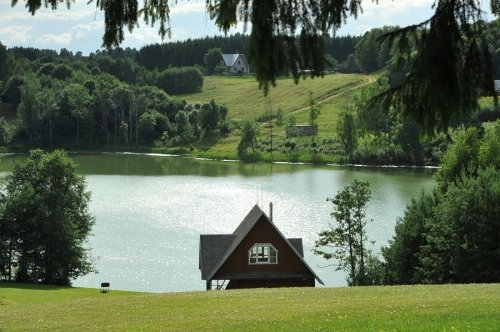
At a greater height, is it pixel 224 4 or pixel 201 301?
pixel 224 4

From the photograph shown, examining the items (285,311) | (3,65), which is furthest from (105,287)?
(3,65)

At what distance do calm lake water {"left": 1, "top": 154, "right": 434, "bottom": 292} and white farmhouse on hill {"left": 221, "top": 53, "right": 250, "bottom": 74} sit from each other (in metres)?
85.9

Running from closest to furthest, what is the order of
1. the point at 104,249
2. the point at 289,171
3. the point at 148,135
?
the point at 104,249 → the point at 289,171 → the point at 148,135

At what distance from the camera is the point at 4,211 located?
3994 centimetres

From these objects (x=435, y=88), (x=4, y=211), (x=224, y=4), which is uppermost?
(x=224, y=4)

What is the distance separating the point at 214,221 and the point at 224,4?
4228cm

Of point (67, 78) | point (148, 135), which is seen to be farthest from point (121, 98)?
point (67, 78)

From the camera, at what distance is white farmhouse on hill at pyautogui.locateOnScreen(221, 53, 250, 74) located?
587 ft

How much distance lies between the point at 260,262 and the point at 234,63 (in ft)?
496

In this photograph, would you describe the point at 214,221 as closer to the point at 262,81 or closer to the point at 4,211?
the point at 4,211

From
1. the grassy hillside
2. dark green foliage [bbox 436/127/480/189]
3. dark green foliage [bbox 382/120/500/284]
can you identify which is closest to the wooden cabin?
dark green foliage [bbox 382/120/500/284]

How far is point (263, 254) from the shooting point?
31438 millimetres

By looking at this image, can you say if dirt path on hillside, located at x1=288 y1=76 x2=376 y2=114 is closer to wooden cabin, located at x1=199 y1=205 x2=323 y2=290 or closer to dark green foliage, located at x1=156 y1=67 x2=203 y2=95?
dark green foliage, located at x1=156 y1=67 x2=203 y2=95

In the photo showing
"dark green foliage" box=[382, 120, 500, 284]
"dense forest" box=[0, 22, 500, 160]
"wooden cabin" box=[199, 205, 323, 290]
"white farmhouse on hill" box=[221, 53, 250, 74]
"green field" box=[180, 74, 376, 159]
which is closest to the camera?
"dark green foliage" box=[382, 120, 500, 284]
